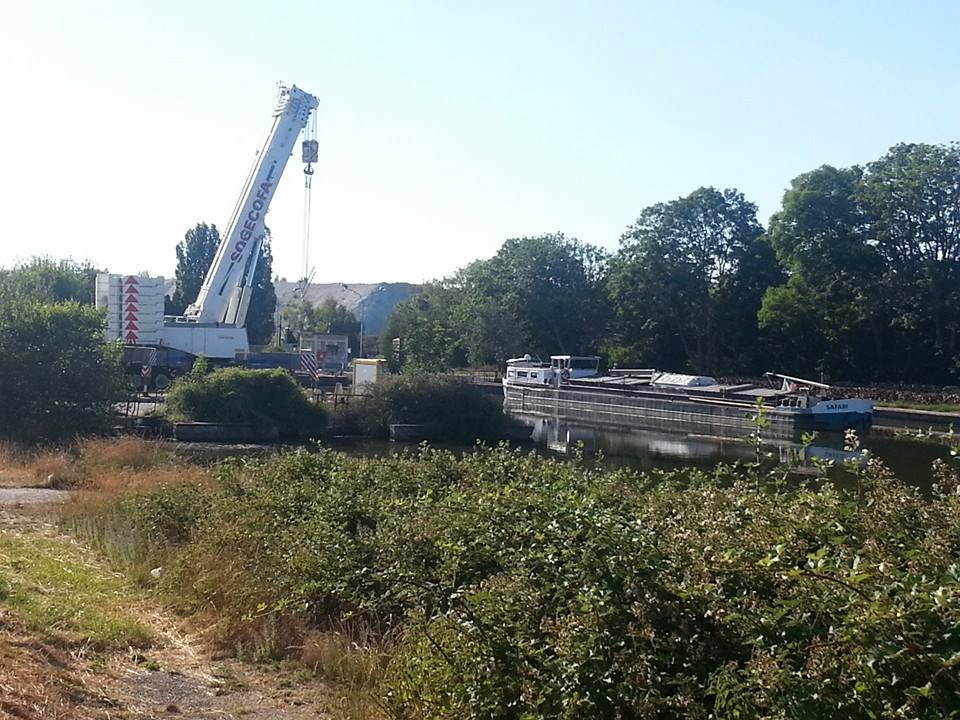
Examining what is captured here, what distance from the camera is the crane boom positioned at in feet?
155

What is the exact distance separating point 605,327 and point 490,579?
263ft

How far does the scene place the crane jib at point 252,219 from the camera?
47.8 m

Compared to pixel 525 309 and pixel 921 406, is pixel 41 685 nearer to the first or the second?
pixel 921 406

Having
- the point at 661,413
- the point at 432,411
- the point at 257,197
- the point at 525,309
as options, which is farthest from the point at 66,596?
the point at 525,309

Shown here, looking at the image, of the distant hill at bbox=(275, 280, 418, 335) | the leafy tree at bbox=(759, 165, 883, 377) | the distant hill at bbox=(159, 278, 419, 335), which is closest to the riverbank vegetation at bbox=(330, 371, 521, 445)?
the leafy tree at bbox=(759, 165, 883, 377)

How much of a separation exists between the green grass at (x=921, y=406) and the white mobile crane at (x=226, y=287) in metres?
33.1

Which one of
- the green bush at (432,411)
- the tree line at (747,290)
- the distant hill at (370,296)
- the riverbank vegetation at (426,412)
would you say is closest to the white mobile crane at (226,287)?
the riverbank vegetation at (426,412)

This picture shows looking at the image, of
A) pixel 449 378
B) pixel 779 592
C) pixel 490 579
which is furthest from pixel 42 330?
pixel 779 592

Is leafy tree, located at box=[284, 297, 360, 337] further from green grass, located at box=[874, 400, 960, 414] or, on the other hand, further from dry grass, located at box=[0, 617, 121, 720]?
dry grass, located at box=[0, 617, 121, 720]

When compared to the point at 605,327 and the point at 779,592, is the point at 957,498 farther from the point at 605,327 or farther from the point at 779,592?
the point at 605,327

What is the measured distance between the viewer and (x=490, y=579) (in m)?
6.70

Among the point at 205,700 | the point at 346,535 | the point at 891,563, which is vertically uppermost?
the point at 891,563

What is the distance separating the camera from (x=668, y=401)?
2255 inches

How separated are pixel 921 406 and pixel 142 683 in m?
56.8
